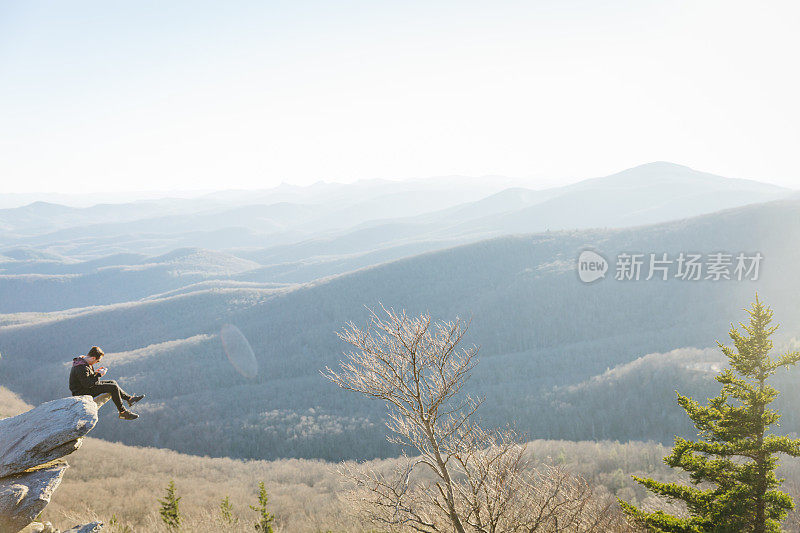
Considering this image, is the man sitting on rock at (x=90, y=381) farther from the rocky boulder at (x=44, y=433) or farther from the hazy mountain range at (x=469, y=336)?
the hazy mountain range at (x=469, y=336)

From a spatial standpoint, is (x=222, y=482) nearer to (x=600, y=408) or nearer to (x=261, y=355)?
(x=600, y=408)

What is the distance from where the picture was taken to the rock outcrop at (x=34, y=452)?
41.6 feet

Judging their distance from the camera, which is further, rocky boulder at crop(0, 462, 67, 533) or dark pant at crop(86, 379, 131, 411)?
dark pant at crop(86, 379, 131, 411)

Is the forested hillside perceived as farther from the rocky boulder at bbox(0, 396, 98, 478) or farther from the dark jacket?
the rocky boulder at bbox(0, 396, 98, 478)

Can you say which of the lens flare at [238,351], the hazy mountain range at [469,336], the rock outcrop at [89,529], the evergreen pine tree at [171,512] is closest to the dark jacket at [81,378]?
the rock outcrop at [89,529]

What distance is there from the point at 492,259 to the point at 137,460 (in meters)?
136

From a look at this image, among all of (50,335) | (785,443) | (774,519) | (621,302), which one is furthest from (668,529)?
(50,335)

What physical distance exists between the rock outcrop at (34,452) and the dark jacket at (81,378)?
2.75ft

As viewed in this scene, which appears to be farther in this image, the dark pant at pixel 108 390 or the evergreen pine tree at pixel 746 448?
the dark pant at pixel 108 390

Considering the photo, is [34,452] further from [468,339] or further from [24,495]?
[468,339]

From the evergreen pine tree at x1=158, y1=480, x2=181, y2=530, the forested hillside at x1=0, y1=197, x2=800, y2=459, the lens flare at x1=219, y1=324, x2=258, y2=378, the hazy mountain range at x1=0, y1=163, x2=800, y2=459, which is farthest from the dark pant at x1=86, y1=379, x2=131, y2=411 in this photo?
the lens flare at x1=219, y1=324, x2=258, y2=378

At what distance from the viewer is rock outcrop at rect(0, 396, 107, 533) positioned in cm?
1267

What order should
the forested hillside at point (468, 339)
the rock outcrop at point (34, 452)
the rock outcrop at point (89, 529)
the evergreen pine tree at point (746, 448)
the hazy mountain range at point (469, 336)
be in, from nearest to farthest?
the evergreen pine tree at point (746, 448)
the rock outcrop at point (34, 452)
the rock outcrop at point (89, 529)
the forested hillside at point (468, 339)
the hazy mountain range at point (469, 336)

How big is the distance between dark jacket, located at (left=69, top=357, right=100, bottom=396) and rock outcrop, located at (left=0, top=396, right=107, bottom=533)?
33.0 inches
